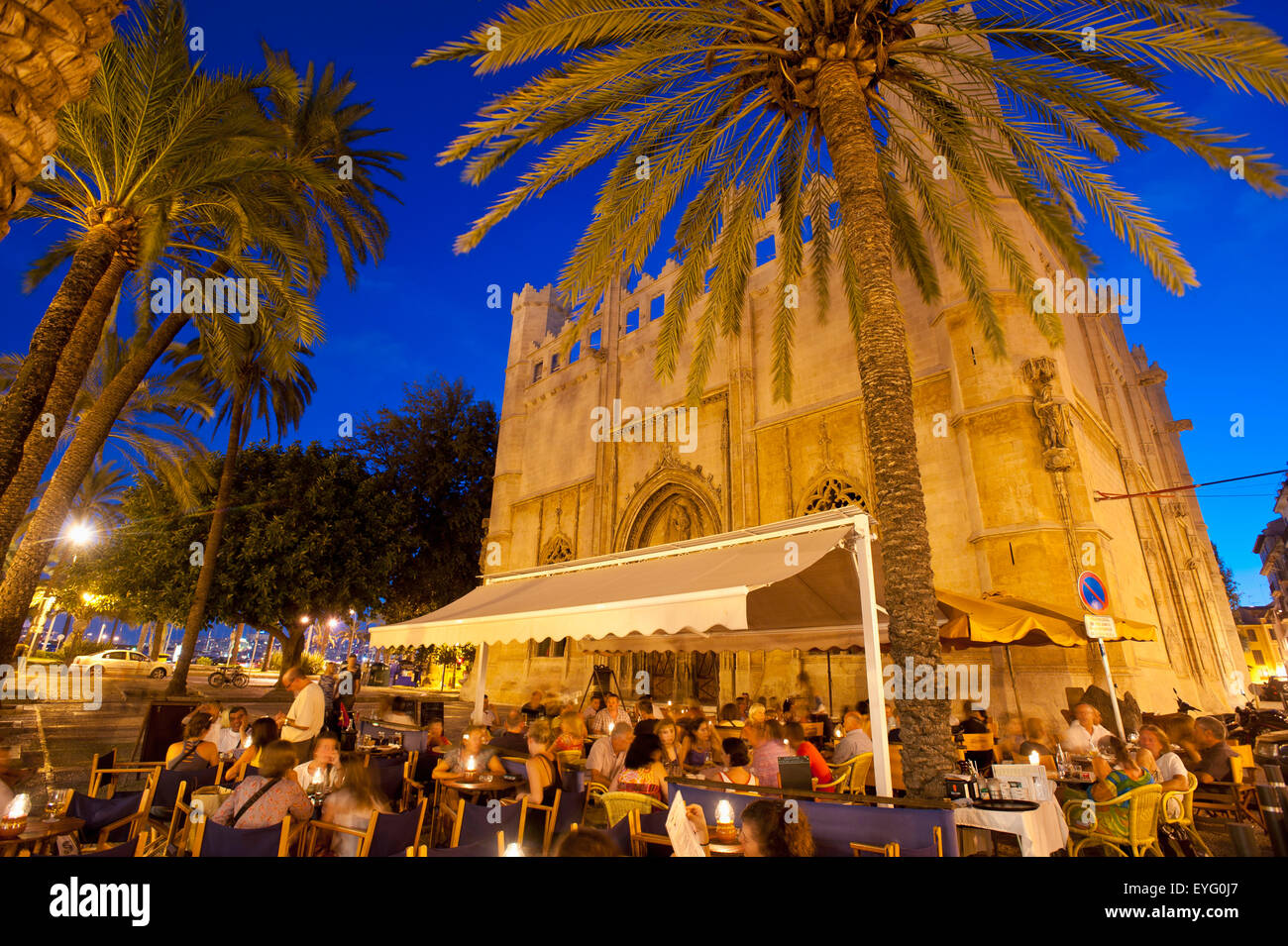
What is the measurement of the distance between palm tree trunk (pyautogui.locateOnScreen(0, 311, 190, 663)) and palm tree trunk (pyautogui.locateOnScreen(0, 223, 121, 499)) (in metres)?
2.67

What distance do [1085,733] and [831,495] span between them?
25.1 ft

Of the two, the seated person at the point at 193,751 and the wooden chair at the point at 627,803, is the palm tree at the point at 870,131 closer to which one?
the wooden chair at the point at 627,803

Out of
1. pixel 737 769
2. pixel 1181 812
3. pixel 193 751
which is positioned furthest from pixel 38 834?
pixel 1181 812

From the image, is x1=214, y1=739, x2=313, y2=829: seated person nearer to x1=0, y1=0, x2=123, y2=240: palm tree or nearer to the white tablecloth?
x1=0, y1=0, x2=123, y2=240: palm tree

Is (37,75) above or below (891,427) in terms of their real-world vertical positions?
above

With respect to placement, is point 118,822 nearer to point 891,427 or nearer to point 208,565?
point 891,427

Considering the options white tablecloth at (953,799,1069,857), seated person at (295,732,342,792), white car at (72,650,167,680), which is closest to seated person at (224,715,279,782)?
seated person at (295,732,342,792)

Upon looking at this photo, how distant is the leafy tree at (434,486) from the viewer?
23688 millimetres

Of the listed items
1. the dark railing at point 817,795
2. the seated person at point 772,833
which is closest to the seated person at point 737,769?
the dark railing at point 817,795

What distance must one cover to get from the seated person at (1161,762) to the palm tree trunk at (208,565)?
1803cm

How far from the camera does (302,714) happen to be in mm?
6926

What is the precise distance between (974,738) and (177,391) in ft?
66.6
